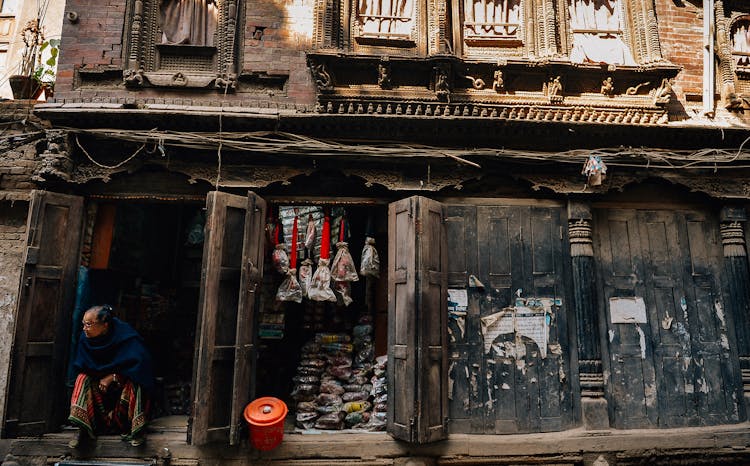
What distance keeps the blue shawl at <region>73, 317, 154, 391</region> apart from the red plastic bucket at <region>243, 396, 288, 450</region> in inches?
45.2

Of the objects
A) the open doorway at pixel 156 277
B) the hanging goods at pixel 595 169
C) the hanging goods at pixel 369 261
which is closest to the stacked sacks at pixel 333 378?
the hanging goods at pixel 369 261

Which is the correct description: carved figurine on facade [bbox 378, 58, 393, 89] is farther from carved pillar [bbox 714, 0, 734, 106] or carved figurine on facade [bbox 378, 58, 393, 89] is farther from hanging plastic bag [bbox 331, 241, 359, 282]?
carved pillar [bbox 714, 0, 734, 106]

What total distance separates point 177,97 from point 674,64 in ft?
20.3

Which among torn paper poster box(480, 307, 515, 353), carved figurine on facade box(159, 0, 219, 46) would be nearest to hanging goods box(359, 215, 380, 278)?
torn paper poster box(480, 307, 515, 353)

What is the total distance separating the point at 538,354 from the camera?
17.2 ft

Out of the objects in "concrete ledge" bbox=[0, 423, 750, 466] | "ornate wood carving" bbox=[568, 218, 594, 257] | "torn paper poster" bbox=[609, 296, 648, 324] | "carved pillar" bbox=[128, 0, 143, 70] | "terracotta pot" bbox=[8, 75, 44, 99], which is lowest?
"concrete ledge" bbox=[0, 423, 750, 466]

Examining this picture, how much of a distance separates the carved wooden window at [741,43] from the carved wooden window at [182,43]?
6.58 metres

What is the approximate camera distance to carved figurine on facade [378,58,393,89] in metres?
5.42

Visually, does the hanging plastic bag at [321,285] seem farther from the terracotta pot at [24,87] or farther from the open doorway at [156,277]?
the terracotta pot at [24,87]

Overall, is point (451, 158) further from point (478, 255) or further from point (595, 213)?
point (595, 213)

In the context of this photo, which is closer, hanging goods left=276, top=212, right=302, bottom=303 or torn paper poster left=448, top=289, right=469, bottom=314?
torn paper poster left=448, top=289, right=469, bottom=314

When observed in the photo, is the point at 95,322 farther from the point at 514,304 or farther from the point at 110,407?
the point at 514,304

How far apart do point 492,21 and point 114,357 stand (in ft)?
19.5

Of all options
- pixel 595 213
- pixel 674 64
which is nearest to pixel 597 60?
pixel 674 64
